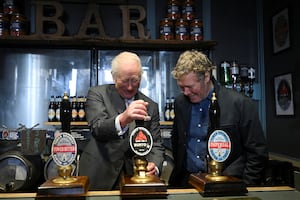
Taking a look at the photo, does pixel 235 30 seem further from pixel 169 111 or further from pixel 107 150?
pixel 107 150

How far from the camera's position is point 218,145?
1.20m

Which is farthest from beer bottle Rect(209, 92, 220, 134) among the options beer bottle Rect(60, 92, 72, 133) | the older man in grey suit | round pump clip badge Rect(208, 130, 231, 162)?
beer bottle Rect(60, 92, 72, 133)

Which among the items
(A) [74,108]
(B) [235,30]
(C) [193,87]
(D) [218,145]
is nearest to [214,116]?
(D) [218,145]

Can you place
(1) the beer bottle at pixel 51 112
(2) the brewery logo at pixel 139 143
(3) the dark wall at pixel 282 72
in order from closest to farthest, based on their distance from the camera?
1. (2) the brewery logo at pixel 139 143
2. (3) the dark wall at pixel 282 72
3. (1) the beer bottle at pixel 51 112

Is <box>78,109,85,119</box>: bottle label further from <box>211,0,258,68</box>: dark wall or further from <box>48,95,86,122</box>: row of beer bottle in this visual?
<box>211,0,258,68</box>: dark wall

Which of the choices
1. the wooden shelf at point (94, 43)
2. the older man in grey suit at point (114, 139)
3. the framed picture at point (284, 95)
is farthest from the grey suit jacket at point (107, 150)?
the framed picture at point (284, 95)

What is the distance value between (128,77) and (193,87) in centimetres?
36

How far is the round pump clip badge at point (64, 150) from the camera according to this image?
1.16 m

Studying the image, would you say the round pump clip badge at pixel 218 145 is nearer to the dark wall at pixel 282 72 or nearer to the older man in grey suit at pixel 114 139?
the older man in grey suit at pixel 114 139

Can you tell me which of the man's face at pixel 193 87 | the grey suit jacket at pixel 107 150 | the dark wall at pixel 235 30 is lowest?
the grey suit jacket at pixel 107 150

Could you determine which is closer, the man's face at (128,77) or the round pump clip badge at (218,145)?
the round pump clip badge at (218,145)

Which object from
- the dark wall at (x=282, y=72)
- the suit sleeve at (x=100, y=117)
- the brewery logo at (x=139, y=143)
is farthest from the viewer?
the dark wall at (x=282, y=72)

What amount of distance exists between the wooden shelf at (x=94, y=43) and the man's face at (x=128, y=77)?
147cm

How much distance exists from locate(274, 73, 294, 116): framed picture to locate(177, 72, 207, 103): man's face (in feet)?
4.91
